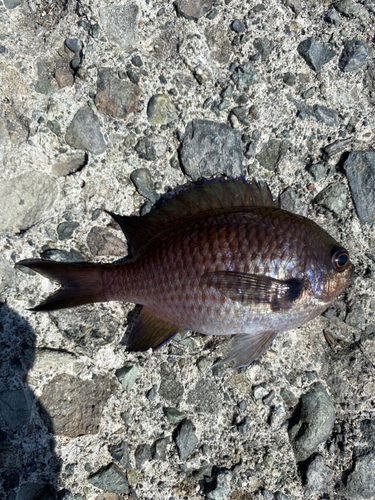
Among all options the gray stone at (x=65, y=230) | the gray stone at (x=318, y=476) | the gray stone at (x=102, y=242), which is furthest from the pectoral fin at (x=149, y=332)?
the gray stone at (x=318, y=476)

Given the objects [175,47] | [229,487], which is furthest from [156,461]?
[175,47]

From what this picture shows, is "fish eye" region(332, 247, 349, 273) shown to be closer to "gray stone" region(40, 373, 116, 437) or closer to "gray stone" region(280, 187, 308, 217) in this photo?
"gray stone" region(280, 187, 308, 217)

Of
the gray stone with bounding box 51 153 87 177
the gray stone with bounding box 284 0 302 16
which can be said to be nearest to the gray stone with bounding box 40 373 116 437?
the gray stone with bounding box 51 153 87 177

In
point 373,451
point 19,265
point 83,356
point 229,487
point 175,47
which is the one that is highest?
point 175,47

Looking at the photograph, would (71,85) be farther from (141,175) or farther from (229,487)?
(229,487)

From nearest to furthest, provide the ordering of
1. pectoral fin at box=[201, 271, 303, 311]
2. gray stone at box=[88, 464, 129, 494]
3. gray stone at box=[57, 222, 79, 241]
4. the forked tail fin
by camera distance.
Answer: pectoral fin at box=[201, 271, 303, 311] < the forked tail fin < gray stone at box=[88, 464, 129, 494] < gray stone at box=[57, 222, 79, 241]

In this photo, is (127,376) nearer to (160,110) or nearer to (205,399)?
(205,399)
